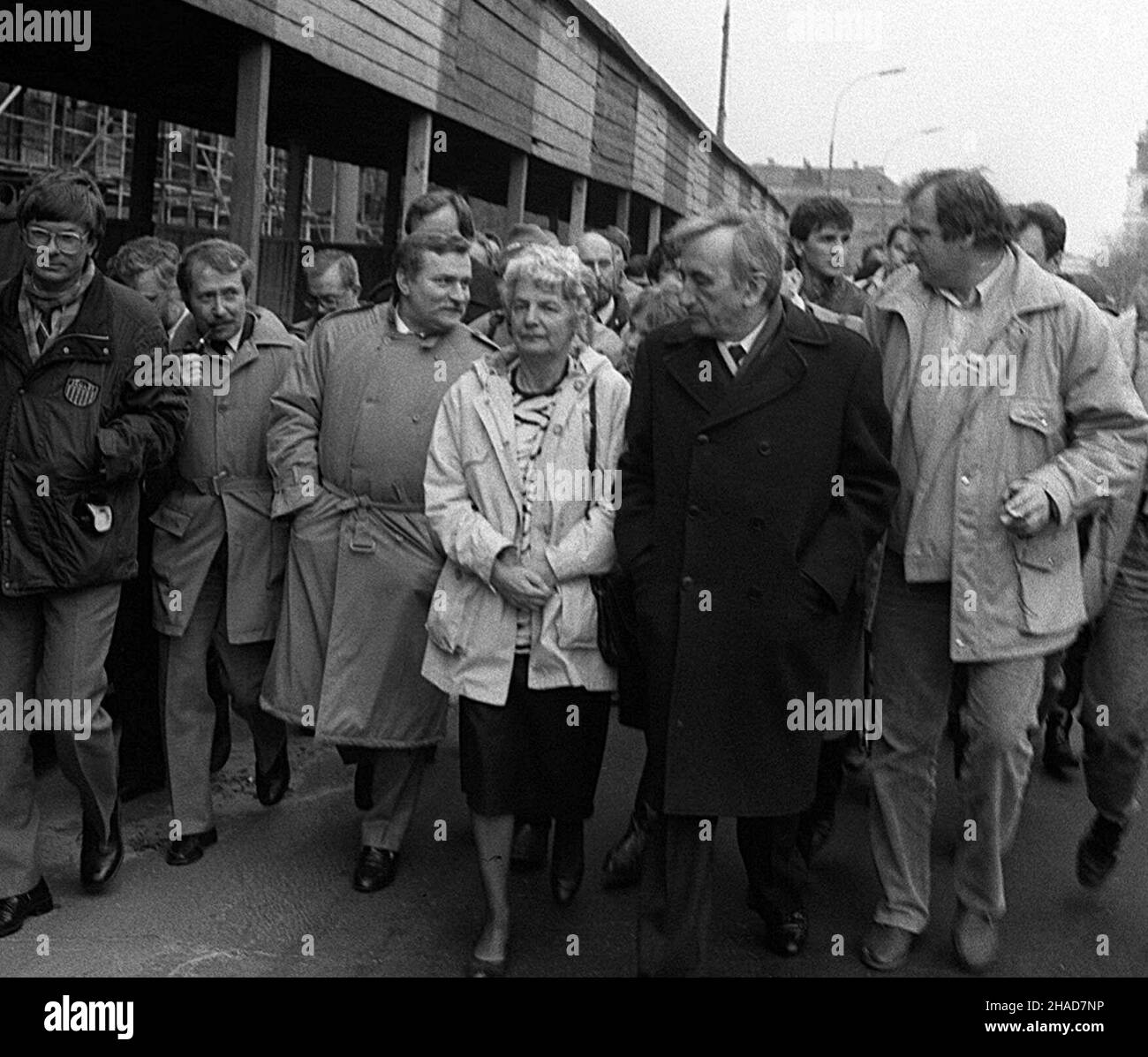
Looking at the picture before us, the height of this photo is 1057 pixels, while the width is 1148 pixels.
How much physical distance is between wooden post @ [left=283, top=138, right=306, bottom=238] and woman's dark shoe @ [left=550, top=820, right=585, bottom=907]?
31.8 feet

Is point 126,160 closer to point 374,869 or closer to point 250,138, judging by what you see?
point 250,138

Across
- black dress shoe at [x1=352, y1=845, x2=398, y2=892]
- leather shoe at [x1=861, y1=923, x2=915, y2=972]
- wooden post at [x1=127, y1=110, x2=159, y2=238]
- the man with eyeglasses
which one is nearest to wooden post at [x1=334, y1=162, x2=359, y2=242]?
wooden post at [x1=127, y1=110, x2=159, y2=238]

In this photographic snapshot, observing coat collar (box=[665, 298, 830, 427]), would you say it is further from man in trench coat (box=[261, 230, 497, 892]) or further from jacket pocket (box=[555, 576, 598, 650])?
man in trench coat (box=[261, 230, 497, 892])

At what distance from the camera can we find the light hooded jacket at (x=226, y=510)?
5.15 meters

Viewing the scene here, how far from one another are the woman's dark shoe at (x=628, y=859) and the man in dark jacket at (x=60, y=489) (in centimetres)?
174

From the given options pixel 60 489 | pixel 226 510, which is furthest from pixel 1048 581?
pixel 60 489

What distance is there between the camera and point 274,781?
5.68m

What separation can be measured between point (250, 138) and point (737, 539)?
6358 millimetres

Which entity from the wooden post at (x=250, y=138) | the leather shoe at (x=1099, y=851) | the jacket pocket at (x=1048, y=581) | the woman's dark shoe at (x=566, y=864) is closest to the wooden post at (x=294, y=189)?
the wooden post at (x=250, y=138)

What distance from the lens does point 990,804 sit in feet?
14.3

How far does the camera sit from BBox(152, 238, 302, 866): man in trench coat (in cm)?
513
